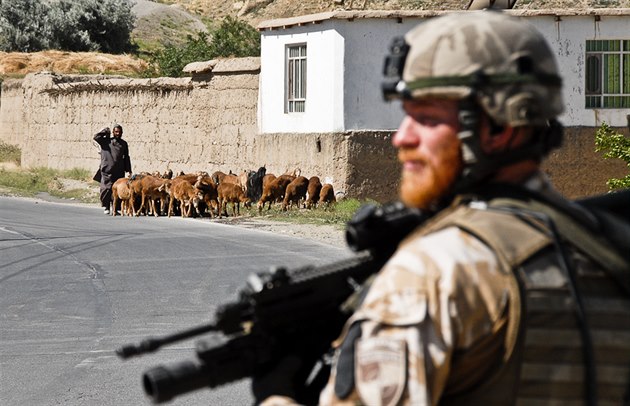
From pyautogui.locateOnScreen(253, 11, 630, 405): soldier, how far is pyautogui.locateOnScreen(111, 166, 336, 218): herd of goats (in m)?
24.0

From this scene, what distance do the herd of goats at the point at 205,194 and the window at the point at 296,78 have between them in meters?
3.44

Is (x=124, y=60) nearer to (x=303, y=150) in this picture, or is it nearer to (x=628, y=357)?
(x=303, y=150)

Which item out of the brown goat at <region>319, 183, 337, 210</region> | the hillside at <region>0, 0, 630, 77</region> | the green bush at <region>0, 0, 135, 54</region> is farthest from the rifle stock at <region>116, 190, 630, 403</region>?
the green bush at <region>0, 0, 135, 54</region>

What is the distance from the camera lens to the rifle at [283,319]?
2559mm

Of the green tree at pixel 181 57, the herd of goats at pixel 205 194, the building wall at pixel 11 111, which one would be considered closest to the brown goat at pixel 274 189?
the herd of goats at pixel 205 194

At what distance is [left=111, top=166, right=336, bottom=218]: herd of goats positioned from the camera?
88.5ft

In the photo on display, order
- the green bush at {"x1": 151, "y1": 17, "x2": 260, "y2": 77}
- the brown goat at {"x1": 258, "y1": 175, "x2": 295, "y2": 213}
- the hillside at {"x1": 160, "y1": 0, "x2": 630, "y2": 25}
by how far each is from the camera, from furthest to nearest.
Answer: the hillside at {"x1": 160, "y1": 0, "x2": 630, "y2": 25} → the green bush at {"x1": 151, "y1": 17, "x2": 260, "y2": 77} → the brown goat at {"x1": 258, "y1": 175, "x2": 295, "y2": 213}

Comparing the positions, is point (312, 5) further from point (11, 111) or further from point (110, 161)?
point (110, 161)

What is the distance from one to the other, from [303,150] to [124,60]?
1080 inches

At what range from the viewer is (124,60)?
56375mm

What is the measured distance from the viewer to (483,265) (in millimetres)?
2406

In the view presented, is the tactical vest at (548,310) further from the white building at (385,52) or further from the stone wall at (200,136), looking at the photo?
the white building at (385,52)

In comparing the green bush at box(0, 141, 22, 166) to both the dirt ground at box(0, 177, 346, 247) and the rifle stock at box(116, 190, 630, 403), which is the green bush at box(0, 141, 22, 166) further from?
the rifle stock at box(116, 190, 630, 403)

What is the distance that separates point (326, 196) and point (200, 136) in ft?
27.5
